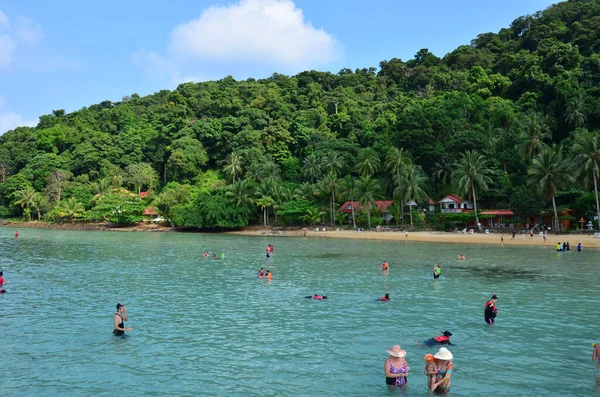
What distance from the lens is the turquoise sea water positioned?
1522 cm

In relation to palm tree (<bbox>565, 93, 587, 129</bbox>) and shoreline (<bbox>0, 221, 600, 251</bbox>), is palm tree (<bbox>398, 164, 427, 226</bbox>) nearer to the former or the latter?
shoreline (<bbox>0, 221, 600, 251</bbox>)

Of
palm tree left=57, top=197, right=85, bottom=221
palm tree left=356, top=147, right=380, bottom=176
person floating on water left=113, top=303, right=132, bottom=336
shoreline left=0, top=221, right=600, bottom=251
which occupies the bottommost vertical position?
person floating on water left=113, top=303, right=132, bottom=336

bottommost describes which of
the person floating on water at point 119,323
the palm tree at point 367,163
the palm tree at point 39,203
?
the person floating on water at point 119,323

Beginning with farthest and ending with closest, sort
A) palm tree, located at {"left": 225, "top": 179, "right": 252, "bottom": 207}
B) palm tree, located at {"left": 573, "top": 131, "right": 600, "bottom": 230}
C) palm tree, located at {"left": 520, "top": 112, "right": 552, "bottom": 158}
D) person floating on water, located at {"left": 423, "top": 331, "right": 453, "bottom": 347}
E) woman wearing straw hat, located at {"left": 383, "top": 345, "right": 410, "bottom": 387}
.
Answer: palm tree, located at {"left": 225, "top": 179, "right": 252, "bottom": 207} < palm tree, located at {"left": 520, "top": 112, "right": 552, "bottom": 158} < palm tree, located at {"left": 573, "top": 131, "right": 600, "bottom": 230} < person floating on water, located at {"left": 423, "top": 331, "right": 453, "bottom": 347} < woman wearing straw hat, located at {"left": 383, "top": 345, "right": 410, "bottom": 387}

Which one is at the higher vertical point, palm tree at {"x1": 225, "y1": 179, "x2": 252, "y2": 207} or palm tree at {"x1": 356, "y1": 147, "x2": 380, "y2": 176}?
palm tree at {"x1": 356, "y1": 147, "x2": 380, "y2": 176}

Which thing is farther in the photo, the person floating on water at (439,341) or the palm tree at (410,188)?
the palm tree at (410,188)

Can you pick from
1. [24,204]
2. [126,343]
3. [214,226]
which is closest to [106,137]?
[24,204]

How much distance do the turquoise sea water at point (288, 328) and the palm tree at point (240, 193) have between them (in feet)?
149

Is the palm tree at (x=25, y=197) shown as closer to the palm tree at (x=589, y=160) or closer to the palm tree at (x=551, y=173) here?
the palm tree at (x=551, y=173)

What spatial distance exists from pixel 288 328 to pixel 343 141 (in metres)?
80.6

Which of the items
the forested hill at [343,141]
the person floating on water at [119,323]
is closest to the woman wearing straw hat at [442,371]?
the person floating on water at [119,323]

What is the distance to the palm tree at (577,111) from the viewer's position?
8444 cm

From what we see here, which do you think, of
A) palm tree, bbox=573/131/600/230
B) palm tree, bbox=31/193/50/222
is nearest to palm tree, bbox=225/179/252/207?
palm tree, bbox=31/193/50/222

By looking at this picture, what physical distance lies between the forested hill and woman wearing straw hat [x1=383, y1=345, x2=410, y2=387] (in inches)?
2293
